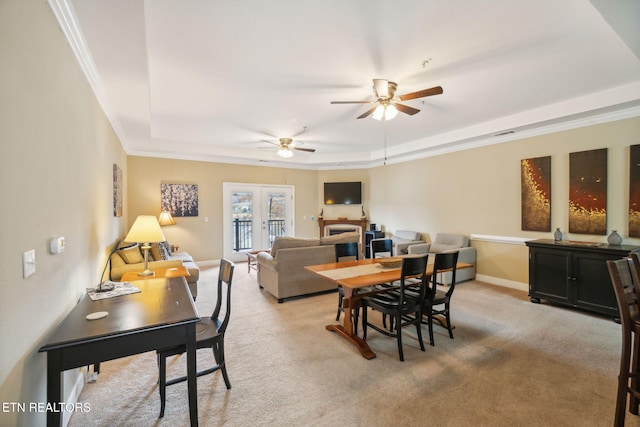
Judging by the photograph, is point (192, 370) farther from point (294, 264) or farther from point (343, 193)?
point (343, 193)

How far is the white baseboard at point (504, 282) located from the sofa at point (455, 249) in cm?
14

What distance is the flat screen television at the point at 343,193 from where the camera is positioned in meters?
8.11

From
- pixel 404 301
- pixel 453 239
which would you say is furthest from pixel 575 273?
pixel 404 301

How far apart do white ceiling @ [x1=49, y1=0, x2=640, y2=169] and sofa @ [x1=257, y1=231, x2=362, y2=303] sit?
205cm

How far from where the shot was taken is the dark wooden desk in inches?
52.3

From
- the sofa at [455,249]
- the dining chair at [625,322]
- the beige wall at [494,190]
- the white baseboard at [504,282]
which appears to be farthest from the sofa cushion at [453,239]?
the dining chair at [625,322]

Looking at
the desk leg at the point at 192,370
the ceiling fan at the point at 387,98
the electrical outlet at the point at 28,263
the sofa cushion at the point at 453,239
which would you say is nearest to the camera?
the electrical outlet at the point at 28,263

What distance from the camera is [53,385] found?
4.32ft

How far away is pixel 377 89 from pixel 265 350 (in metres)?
3.07

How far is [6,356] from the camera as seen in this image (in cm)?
112

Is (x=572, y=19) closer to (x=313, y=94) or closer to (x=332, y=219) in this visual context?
(x=313, y=94)

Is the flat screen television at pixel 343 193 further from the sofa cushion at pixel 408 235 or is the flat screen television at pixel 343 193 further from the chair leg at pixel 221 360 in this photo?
the chair leg at pixel 221 360

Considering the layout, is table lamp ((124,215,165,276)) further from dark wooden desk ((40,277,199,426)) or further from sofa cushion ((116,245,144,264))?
sofa cushion ((116,245,144,264))

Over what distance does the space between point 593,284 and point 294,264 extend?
3.97 meters
